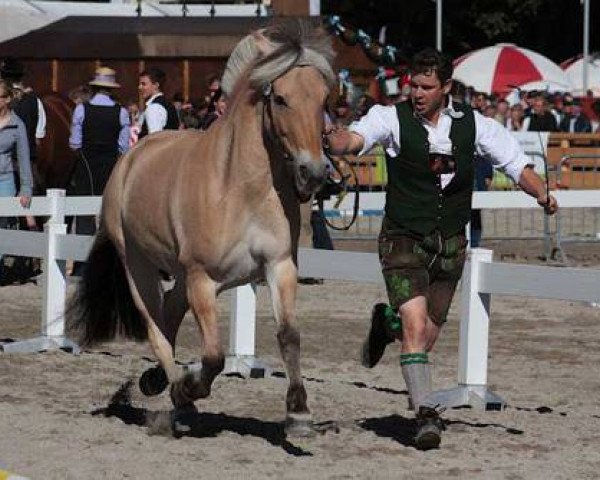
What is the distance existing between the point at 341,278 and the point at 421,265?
2072 millimetres

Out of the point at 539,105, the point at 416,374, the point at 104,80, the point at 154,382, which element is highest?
the point at 104,80

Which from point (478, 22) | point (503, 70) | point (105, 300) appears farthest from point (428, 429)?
point (478, 22)

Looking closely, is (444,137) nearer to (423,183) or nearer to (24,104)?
(423,183)

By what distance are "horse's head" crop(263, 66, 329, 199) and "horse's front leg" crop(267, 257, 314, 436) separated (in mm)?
415

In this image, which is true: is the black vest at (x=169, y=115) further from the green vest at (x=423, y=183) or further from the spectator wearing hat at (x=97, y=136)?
the green vest at (x=423, y=183)

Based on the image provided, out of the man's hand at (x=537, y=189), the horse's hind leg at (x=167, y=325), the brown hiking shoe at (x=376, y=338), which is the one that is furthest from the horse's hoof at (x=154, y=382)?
the man's hand at (x=537, y=189)

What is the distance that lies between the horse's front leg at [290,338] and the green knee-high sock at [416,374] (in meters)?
0.56

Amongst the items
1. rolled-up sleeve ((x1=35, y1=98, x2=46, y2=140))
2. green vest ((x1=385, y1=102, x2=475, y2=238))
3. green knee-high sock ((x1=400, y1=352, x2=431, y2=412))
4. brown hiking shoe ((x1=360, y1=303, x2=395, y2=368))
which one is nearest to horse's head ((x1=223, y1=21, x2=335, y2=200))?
green vest ((x1=385, y1=102, x2=475, y2=238))

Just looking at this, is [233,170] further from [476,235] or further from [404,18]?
[404,18]

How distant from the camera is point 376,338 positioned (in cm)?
1016

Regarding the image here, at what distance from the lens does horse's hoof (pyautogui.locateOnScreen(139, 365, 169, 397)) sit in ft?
34.1

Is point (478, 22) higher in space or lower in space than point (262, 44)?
higher

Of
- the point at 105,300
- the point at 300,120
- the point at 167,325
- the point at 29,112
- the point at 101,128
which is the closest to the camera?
the point at 300,120

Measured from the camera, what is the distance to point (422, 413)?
9250 millimetres
